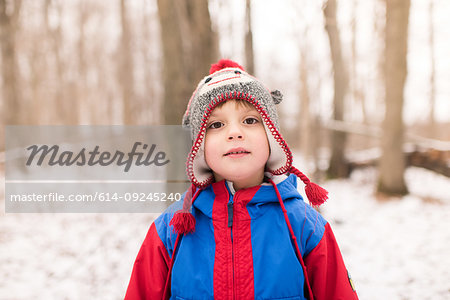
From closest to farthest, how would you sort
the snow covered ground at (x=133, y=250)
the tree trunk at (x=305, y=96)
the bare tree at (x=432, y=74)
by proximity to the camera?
the snow covered ground at (x=133, y=250) → the tree trunk at (x=305, y=96) → the bare tree at (x=432, y=74)

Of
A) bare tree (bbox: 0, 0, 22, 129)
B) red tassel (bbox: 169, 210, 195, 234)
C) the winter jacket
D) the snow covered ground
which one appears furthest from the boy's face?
bare tree (bbox: 0, 0, 22, 129)

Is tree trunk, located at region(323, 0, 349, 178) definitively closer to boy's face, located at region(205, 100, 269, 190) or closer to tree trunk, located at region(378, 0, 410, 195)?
tree trunk, located at region(378, 0, 410, 195)

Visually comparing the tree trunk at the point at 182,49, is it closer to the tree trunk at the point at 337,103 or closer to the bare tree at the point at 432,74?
the tree trunk at the point at 337,103

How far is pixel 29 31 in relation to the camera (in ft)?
50.9

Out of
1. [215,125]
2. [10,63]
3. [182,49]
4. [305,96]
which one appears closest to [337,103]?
[305,96]

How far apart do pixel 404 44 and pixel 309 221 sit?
6.38 metres

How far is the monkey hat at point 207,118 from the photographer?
148cm

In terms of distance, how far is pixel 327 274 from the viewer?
1553 mm

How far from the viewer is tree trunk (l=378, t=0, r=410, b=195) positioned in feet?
20.7

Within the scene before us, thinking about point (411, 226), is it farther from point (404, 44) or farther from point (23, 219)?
point (23, 219)

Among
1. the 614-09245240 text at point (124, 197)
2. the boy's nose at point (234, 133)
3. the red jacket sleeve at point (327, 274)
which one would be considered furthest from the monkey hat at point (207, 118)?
the 614-09245240 text at point (124, 197)

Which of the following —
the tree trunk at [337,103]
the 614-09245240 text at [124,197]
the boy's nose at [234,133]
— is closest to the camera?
the boy's nose at [234,133]

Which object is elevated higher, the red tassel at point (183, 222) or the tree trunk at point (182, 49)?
the tree trunk at point (182, 49)

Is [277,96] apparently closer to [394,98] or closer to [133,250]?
[133,250]
